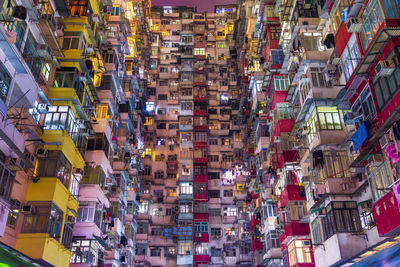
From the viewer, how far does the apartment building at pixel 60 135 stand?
18672 millimetres

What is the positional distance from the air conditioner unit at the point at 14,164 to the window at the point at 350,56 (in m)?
18.3

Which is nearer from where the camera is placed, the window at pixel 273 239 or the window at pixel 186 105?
the window at pixel 273 239

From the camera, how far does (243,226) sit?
51.2 m

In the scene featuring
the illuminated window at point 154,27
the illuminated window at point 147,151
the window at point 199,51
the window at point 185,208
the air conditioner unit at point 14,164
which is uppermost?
the illuminated window at point 154,27

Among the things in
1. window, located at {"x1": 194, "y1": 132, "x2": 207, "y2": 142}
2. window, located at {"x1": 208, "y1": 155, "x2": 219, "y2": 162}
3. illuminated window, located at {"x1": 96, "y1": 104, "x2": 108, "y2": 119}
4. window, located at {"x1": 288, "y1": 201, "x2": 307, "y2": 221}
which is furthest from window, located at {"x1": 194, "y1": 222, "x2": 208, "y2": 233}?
illuminated window, located at {"x1": 96, "y1": 104, "x2": 108, "y2": 119}

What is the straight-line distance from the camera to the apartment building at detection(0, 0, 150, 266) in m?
18.7

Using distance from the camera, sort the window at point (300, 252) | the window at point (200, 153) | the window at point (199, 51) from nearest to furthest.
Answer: the window at point (300, 252) < the window at point (200, 153) < the window at point (199, 51)

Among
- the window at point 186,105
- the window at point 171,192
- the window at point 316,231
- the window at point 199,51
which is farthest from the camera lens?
the window at point 199,51

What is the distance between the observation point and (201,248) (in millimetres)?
48594

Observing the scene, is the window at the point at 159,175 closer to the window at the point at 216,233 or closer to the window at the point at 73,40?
the window at the point at 216,233

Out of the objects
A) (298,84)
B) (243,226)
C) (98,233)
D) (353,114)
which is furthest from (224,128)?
(353,114)

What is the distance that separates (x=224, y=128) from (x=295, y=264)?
3466 cm

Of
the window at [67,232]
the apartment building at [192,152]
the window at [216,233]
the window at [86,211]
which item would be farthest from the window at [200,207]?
the window at [67,232]

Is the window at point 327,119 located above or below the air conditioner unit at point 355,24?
below
